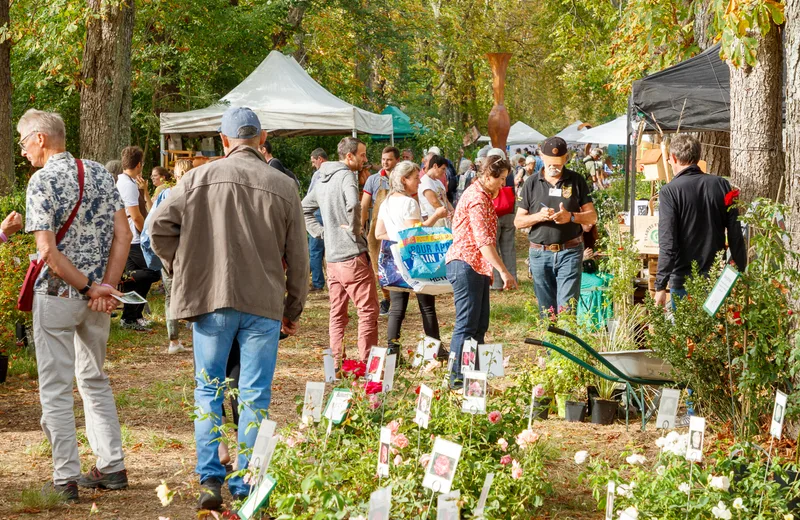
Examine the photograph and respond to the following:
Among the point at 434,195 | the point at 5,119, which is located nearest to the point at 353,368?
the point at 434,195

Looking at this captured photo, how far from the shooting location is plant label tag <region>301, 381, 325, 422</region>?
405 centimetres

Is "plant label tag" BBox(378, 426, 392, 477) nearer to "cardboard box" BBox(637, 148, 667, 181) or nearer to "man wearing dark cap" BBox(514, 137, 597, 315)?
"man wearing dark cap" BBox(514, 137, 597, 315)

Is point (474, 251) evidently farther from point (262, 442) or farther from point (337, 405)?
point (262, 442)

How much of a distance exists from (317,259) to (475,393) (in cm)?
882

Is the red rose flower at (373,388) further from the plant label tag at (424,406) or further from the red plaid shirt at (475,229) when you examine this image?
the red plaid shirt at (475,229)

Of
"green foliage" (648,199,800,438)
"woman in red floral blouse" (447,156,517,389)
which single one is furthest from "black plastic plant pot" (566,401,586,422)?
"green foliage" (648,199,800,438)

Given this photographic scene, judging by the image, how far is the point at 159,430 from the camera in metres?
6.38

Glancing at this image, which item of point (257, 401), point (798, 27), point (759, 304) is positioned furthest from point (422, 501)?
point (798, 27)

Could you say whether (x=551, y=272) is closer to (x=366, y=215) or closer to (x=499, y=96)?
(x=366, y=215)

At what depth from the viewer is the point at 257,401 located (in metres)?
4.37

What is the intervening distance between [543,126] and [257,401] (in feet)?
222

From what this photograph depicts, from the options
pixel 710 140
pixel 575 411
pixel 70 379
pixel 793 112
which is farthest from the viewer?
pixel 710 140

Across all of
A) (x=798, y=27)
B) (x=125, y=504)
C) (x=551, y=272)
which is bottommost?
(x=125, y=504)

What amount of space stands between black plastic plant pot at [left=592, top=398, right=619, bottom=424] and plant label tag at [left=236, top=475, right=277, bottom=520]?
338cm
